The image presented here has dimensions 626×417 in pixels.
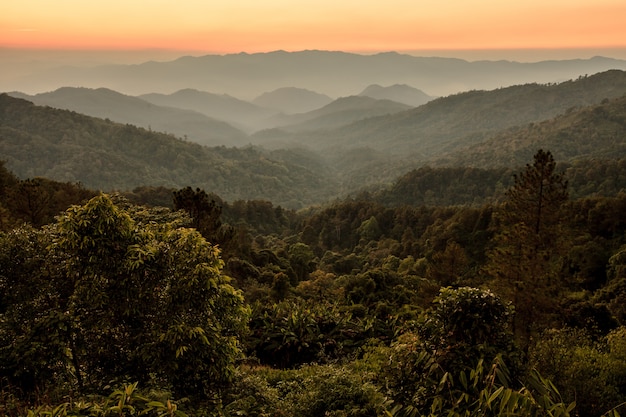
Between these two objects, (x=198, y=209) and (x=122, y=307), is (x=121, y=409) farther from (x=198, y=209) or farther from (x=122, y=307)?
(x=198, y=209)

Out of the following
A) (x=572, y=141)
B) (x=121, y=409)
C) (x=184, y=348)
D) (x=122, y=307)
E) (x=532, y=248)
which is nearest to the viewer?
(x=121, y=409)

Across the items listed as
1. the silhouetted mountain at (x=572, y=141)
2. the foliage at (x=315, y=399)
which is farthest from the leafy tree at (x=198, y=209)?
the silhouetted mountain at (x=572, y=141)

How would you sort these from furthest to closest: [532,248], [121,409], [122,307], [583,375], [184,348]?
1. [532,248]
2. [583,375]
3. [122,307]
4. [184,348]
5. [121,409]

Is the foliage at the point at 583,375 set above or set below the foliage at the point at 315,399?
below

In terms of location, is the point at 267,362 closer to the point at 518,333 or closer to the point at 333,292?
the point at 518,333

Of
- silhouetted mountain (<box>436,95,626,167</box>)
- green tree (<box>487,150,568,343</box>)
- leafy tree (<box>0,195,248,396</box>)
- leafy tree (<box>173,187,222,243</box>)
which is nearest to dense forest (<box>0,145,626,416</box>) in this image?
leafy tree (<box>0,195,248,396</box>)

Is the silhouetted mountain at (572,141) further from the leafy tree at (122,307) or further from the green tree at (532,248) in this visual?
the leafy tree at (122,307)

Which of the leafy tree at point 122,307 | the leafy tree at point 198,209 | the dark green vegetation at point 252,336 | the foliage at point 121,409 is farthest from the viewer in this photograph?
the leafy tree at point 198,209

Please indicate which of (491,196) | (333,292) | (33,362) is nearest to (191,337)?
(33,362)

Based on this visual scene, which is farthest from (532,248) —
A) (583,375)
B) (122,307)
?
(122,307)

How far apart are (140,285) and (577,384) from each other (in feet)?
32.8

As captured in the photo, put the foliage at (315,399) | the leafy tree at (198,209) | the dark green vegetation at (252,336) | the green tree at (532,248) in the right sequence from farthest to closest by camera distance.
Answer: the leafy tree at (198,209) → the green tree at (532,248) → the foliage at (315,399) → the dark green vegetation at (252,336)

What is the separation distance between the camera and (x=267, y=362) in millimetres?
15680

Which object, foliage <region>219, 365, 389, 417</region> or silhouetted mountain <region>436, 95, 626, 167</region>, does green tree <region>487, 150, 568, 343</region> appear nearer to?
foliage <region>219, 365, 389, 417</region>
